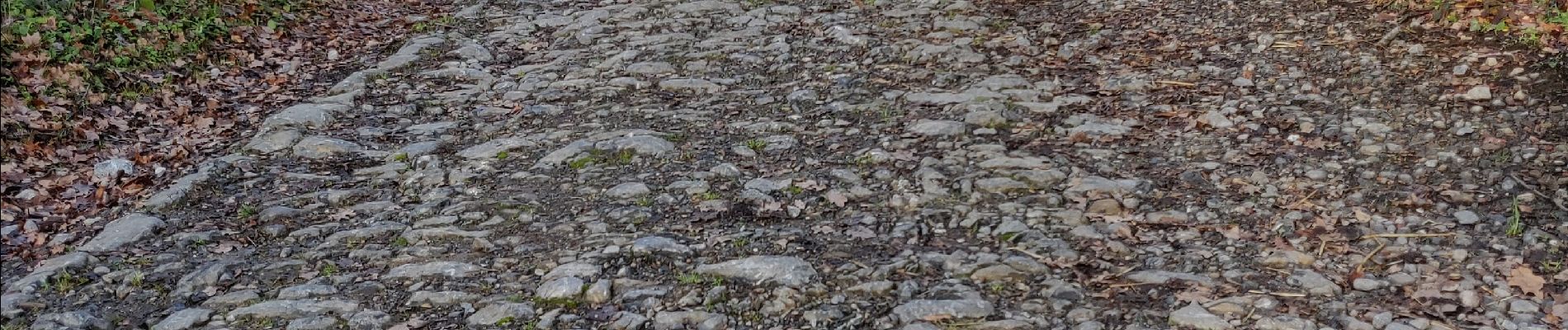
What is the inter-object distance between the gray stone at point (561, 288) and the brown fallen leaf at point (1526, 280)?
10.9ft

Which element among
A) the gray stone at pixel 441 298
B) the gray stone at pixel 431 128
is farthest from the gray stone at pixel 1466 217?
the gray stone at pixel 431 128

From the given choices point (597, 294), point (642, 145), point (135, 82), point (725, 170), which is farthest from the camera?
point (135, 82)

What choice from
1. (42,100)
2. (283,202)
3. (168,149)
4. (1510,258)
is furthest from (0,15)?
(1510,258)

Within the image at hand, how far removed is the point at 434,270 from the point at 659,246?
90 cm

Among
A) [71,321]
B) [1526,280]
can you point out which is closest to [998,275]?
[1526,280]

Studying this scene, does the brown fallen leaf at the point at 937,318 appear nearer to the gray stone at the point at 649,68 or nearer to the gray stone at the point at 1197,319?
the gray stone at the point at 1197,319

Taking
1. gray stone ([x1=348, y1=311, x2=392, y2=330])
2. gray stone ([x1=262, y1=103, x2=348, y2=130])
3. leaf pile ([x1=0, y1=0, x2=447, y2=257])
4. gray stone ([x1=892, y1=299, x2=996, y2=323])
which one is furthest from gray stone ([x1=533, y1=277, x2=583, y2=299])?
gray stone ([x1=262, y1=103, x2=348, y2=130])

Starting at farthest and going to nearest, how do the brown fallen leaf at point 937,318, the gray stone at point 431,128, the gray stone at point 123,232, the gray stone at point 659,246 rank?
the gray stone at point 431,128, the gray stone at point 123,232, the gray stone at point 659,246, the brown fallen leaf at point 937,318

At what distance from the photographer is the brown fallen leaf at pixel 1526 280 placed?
12.4 ft

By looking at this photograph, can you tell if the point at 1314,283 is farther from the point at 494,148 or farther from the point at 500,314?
the point at 494,148

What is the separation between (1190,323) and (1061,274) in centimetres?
55

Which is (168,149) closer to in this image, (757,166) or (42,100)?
A: (42,100)

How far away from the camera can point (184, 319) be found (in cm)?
408

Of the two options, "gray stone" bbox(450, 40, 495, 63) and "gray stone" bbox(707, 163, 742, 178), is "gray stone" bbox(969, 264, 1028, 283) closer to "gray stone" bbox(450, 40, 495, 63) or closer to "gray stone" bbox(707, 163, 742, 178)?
"gray stone" bbox(707, 163, 742, 178)
